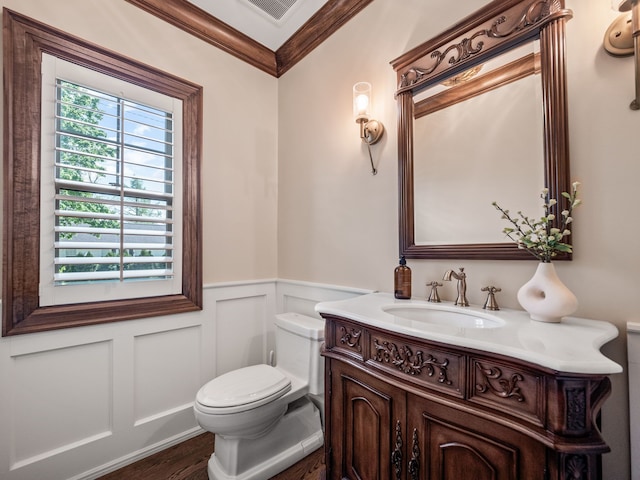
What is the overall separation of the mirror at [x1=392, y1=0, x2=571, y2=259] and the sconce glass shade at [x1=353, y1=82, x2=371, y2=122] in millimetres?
184

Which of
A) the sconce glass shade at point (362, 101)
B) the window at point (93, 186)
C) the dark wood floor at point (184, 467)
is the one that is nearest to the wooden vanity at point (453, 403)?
the dark wood floor at point (184, 467)

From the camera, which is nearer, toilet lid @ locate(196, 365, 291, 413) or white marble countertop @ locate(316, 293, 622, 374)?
white marble countertop @ locate(316, 293, 622, 374)

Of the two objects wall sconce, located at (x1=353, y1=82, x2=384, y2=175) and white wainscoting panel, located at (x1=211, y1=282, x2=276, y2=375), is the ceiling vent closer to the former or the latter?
wall sconce, located at (x1=353, y1=82, x2=384, y2=175)

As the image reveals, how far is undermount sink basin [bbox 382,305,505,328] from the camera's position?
3.71 feet

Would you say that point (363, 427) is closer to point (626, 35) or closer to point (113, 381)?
point (113, 381)

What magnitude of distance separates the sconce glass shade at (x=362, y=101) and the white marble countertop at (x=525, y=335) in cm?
110

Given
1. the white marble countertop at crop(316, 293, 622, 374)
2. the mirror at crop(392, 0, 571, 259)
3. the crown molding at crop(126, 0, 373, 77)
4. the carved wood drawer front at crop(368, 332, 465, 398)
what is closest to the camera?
the white marble countertop at crop(316, 293, 622, 374)

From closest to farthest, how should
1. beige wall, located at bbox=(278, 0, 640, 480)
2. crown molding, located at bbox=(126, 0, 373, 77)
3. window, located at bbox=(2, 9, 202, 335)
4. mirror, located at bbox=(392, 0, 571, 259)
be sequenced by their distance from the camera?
1. beige wall, located at bbox=(278, 0, 640, 480)
2. mirror, located at bbox=(392, 0, 571, 259)
3. window, located at bbox=(2, 9, 202, 335)
4. crown molding, located at bbox=(126, 0, 373, 77)

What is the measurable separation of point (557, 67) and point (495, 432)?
128 centimetres

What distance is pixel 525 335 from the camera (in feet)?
2.79

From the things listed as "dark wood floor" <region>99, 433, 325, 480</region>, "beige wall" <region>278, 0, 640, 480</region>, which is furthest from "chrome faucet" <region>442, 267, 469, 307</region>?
"dark wood floor" <region>99, 433, 325, 480</region>

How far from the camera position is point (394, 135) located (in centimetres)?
164

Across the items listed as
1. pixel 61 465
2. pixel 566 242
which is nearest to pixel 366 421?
pixel 566 242

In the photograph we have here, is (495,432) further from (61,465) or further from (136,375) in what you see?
(61,465)
